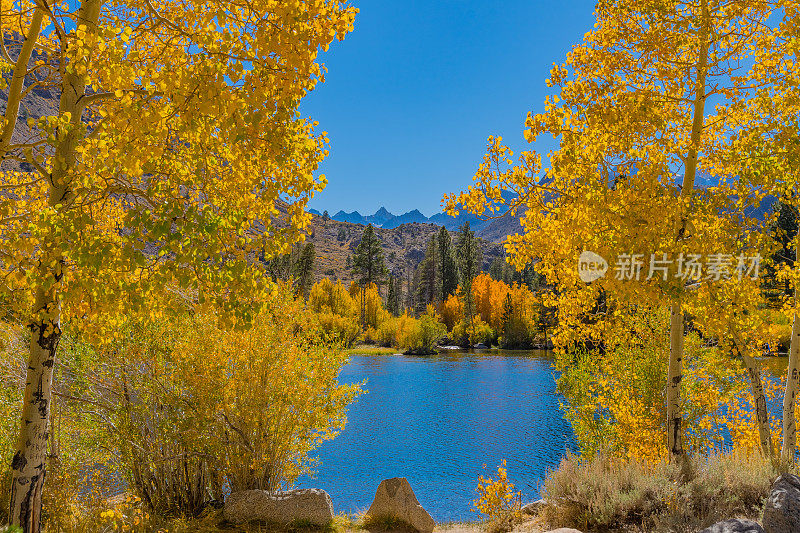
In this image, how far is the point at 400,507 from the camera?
857 centimetres

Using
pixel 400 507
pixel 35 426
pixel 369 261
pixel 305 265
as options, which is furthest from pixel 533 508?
pixel 369 261

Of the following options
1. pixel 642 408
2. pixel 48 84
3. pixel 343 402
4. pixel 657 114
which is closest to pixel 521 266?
pixel 657 114

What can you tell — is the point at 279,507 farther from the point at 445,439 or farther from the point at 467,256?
the point at 467,256

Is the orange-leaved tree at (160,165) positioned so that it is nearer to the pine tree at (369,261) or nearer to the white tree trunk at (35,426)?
the white tree trunk at (35,426)

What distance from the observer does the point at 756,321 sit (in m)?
5.74

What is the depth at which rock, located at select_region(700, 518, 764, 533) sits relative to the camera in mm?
4457

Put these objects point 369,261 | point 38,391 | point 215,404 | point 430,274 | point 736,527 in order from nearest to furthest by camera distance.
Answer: point 38,391 → point 736,527 → point 215,404 → point 369,261 → point 430,274

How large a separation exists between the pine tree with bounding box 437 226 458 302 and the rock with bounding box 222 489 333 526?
66539 millimetres

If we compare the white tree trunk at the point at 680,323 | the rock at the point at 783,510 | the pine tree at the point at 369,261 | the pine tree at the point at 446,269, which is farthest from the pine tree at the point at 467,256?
the rock at the point at 783,510

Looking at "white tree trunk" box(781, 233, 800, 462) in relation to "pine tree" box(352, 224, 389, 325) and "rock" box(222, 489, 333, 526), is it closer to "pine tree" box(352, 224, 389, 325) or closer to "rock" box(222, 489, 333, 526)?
"rock" box(222, 489, 333, 526)

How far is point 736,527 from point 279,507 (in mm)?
Result: 6355

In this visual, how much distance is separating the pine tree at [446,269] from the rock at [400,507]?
6563 centimetres

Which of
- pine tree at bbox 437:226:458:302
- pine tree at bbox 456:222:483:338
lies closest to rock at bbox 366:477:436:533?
pine tree at bbox 456:222:483:338

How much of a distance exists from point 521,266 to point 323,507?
Answer: 5.35m
